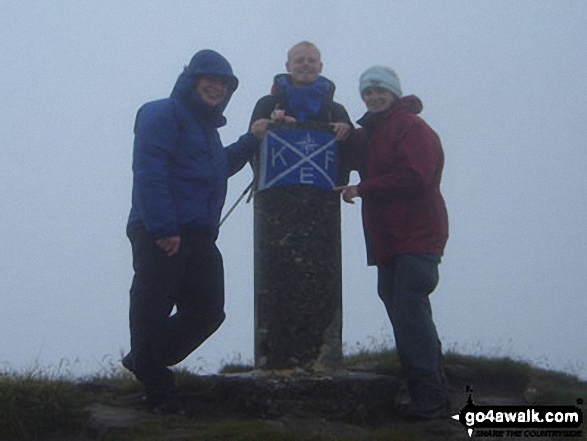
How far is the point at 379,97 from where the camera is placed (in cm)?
712

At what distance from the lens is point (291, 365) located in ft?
22.9

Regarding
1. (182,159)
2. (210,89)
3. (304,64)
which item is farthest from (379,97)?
(182,159)

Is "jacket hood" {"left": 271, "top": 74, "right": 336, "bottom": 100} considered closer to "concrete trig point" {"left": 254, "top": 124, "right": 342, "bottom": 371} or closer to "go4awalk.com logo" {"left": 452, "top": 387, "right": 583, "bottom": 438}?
"concrete trig point" {"left": 254, "top": 124, "right": 342, "bottom": 371}

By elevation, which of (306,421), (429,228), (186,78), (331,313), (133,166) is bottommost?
(306,421)

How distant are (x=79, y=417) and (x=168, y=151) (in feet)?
6.00

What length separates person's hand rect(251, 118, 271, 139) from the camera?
24.1ft

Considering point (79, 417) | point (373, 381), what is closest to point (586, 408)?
point (373, 381)

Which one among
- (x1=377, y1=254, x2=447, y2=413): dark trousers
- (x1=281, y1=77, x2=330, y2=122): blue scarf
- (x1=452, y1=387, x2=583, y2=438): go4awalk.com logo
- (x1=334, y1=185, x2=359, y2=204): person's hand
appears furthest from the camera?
(x1=281, y1=77, x2=330, y2=122): blue scarf

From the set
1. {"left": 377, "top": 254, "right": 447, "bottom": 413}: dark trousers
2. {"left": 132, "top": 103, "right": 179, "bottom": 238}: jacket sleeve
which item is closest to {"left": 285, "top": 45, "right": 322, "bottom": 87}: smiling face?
{"left": 132, "top": 103, "right": 179, "bottom": 238}: jacket sleeve

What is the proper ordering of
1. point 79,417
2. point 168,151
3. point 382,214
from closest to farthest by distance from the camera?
point 79,417 < point 168,151 < point 382,214

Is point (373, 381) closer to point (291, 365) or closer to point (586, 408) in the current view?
point (291, 365)

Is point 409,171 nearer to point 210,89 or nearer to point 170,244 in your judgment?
point 210,89

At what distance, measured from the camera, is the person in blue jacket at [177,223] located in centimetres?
632

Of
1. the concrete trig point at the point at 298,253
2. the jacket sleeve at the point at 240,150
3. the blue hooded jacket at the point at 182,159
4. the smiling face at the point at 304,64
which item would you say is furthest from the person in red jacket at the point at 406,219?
the blue hooded jacket at the point at 182,159
